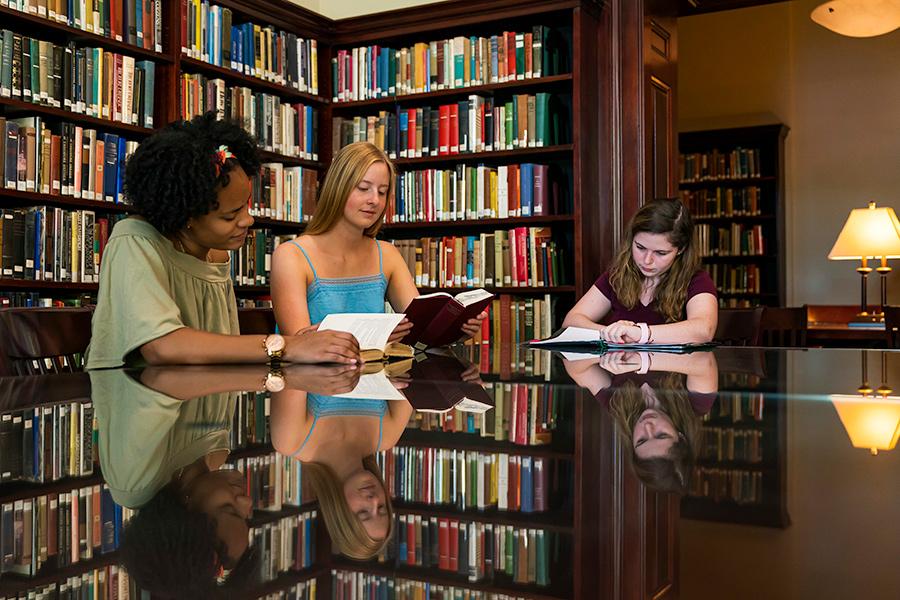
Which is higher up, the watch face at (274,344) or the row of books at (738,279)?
the row of books at (738,279)

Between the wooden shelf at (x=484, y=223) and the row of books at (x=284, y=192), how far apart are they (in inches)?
16.5

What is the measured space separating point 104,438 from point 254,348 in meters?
0.82

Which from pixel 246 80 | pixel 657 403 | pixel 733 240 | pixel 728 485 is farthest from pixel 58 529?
pixel 733 240

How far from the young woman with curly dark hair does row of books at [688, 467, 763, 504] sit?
0.93 m

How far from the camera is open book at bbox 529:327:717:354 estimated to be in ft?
6.09

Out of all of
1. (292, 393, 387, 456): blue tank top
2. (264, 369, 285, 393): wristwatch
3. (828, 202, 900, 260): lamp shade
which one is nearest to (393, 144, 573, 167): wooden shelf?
(828, 202, 900, 260): lamp shade

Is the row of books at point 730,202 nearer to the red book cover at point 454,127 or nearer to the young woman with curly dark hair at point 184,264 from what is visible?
the red book cover at point 454,127

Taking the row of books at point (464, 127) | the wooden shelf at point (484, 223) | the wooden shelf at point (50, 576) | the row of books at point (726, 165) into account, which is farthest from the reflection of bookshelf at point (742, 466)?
the row of books at point (726, 165)

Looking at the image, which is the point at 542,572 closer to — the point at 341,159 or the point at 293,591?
the point at 293,591

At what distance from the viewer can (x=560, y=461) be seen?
0.50 m

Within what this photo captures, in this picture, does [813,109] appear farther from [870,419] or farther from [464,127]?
[870,419]

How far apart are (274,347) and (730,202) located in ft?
21.0

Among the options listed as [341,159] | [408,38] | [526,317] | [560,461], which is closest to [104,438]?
[560,461]

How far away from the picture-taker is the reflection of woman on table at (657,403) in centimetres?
46
